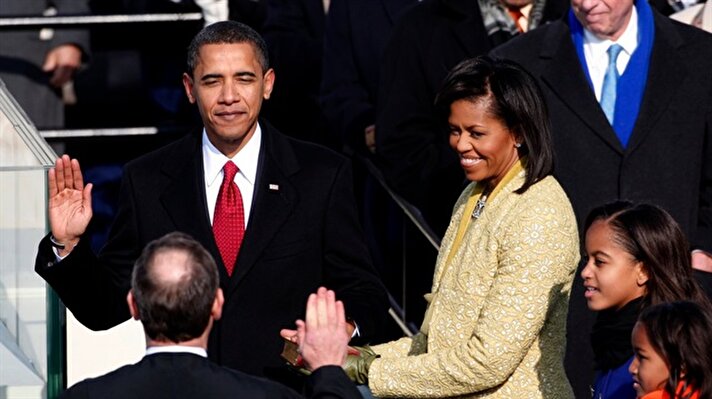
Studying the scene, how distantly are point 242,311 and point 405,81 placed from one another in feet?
6.11

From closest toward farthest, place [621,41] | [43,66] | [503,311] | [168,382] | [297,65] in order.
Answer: [168,382] → [503,311] → [621,41] → [297,65] → [43,66]

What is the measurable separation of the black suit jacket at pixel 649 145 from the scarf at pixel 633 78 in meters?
0.03

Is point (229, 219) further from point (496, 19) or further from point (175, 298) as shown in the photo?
point (496, 19)

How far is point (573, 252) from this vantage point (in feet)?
16.0

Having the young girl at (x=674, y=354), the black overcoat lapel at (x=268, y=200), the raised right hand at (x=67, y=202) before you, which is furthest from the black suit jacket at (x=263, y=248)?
the young girl at (x=674, y=354)

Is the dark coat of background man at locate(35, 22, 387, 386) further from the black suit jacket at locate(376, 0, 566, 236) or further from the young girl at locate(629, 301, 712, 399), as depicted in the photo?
the black suit jacket at locate(376, 0, 566, 236)

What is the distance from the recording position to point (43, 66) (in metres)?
8.21

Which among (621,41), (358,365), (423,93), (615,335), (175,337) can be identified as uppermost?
(621,41)

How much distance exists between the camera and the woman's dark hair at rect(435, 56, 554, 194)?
4953 mm

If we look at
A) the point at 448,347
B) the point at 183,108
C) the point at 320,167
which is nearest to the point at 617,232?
the point at 448,347

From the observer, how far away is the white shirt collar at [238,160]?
213 inches

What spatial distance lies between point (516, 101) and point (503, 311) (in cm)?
61

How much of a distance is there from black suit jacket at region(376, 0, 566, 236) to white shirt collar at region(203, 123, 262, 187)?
1.44 m

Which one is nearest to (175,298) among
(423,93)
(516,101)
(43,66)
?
(516,101)
